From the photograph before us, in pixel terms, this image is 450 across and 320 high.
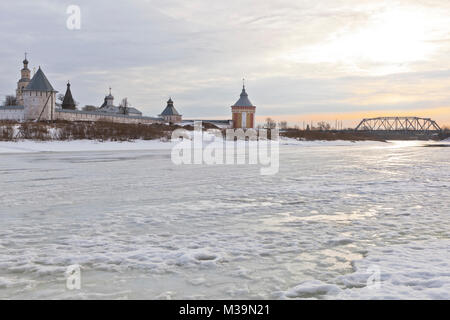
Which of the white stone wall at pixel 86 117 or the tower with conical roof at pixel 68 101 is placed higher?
the tower with conical roof at pixel 68 101

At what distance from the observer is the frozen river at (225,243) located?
3.37 metres

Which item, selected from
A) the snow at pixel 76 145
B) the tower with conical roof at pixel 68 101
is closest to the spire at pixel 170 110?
the tower with conical roof at pixel 68 101

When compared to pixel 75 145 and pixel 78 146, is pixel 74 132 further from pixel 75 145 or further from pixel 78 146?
pixel 78 146

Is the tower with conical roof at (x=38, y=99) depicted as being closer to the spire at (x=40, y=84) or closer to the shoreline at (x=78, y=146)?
the spire at (x=40, y=84)

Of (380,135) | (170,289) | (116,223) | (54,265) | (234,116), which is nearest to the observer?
(170,289)

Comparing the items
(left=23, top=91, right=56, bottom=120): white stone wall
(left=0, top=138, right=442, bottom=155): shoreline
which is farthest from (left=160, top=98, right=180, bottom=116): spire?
(left=0, top=138, right=442, bottom=155): shoreline

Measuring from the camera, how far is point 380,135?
331 feet

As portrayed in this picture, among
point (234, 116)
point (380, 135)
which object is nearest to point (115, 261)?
point (234, 116)

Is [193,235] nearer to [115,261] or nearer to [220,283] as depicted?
[115,261]

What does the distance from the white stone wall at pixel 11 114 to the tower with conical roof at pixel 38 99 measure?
3.51 meters

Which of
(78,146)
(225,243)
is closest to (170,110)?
(78,146)

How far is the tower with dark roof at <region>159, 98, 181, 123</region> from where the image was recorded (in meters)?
87.0

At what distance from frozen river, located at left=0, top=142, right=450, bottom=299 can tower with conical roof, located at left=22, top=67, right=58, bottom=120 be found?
4981cm
